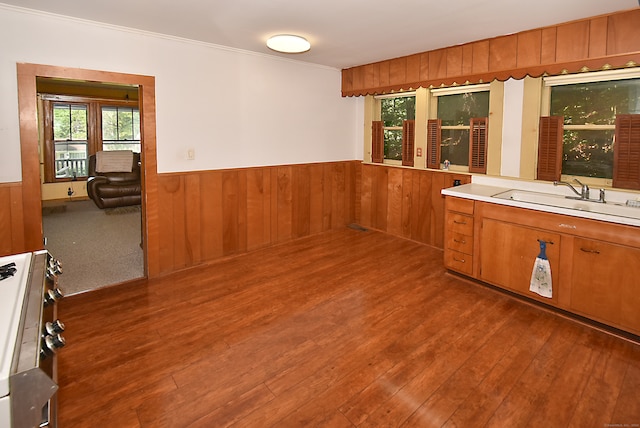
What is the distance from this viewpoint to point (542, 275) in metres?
3.01

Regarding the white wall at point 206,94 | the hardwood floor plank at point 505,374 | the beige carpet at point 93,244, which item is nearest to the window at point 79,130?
the beige carpet at point 93,244

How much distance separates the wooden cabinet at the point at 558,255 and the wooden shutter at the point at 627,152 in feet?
2.44

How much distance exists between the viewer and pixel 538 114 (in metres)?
3.62

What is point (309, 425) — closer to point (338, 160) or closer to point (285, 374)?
point (285, 374)

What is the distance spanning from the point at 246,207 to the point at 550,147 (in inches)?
128

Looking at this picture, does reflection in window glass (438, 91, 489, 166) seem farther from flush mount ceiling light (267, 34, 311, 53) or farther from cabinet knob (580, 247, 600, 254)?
flush mount ceiling light (267, 34, 311, 53)

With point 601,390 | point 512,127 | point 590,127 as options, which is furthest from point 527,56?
point 601,390

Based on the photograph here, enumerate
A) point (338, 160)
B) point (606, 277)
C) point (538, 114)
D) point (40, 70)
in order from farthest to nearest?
point (338, 160)
point (538, 114)
point (40, 70)
point (606, 277)

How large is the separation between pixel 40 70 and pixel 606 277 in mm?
4604

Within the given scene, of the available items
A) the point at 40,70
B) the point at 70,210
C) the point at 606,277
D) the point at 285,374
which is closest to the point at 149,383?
the point at 285,374

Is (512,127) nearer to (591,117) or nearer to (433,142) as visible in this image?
(591,117)

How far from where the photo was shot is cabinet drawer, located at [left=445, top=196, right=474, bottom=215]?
355 cm

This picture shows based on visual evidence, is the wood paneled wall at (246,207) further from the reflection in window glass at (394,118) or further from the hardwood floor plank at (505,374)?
the hardwood floor plank at (505,374)

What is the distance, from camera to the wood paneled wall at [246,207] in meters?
3.89
